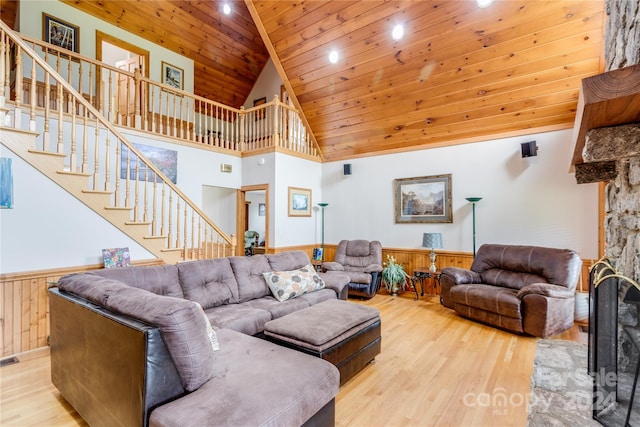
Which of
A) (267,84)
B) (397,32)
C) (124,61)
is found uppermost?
(267,84)

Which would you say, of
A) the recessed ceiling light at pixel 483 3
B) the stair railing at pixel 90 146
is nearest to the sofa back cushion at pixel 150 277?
the stair railing at pixel 90 146

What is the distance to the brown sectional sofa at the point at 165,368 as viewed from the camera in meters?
1.34

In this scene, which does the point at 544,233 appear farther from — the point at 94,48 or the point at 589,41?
the point at 94,48

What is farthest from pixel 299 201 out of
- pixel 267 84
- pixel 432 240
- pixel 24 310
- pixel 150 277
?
pixel 24 310

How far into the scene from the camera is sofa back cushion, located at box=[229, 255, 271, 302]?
3.25m

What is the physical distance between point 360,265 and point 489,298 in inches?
88.2

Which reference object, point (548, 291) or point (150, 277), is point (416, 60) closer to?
Answer: point (548, 291)

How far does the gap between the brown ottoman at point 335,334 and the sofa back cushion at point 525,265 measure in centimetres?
232

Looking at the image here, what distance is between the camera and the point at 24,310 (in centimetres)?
297

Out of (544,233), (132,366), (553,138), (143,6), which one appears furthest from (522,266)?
(143,6)

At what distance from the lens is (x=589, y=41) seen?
3.49 meters

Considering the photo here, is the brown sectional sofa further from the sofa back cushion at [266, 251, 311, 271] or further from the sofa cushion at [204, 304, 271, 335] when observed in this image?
the sofa back cushion at [266, 251, 311, 271]

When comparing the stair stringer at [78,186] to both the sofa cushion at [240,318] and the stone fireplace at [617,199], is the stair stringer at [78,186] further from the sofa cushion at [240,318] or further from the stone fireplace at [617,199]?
the stone fireplace at [617,199]

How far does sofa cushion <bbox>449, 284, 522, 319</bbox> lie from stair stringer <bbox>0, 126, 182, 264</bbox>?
12.4ft
